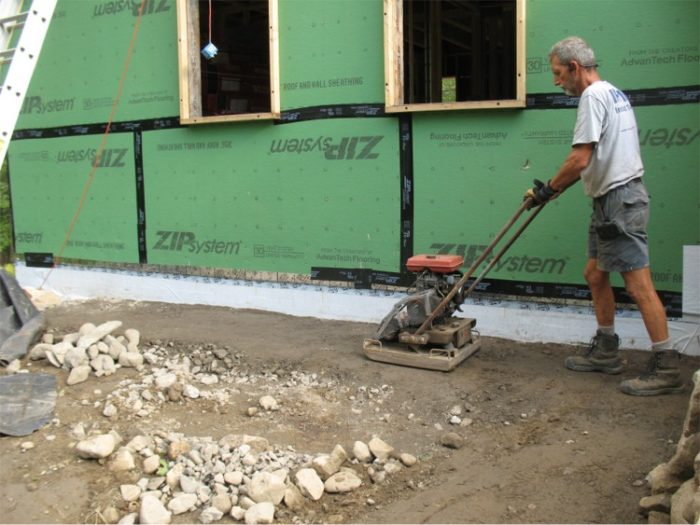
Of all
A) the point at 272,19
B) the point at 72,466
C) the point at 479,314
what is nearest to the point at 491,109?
the point at 479,314

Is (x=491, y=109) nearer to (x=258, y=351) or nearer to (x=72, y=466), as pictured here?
(x=258, y=351)

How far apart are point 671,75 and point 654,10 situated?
42cm

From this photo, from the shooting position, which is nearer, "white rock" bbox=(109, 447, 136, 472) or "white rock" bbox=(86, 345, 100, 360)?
"white rock" bbox=(109, 447, 136, 472)

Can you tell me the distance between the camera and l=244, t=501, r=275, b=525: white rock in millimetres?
2910

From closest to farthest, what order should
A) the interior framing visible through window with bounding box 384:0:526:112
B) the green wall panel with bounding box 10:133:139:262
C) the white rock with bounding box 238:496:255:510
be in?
the white rock with bounding box 238:496:255:510
the green wall panel with bounding box 10:133:139:262
the interior framing visible through window with bounding box 384:0:526:112

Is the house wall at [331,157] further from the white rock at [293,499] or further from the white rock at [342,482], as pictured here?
the white rock at [293,499]

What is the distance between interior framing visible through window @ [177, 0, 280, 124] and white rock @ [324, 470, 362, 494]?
12.7ft

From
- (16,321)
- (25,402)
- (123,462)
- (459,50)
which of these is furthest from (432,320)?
(459,50)

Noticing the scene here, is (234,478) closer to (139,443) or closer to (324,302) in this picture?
(139,443)

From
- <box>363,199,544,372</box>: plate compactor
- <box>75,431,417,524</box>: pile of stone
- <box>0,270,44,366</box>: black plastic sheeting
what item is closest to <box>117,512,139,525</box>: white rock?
<box>75,431,417,524</box>: pile of stone

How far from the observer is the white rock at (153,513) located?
298 cm

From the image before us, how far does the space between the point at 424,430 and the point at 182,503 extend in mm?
1290

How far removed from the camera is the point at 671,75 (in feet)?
14.2

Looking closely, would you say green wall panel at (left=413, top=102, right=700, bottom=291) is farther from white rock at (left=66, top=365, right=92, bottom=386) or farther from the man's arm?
white rock at (left=66, top=365, right=92, bottom=386)
